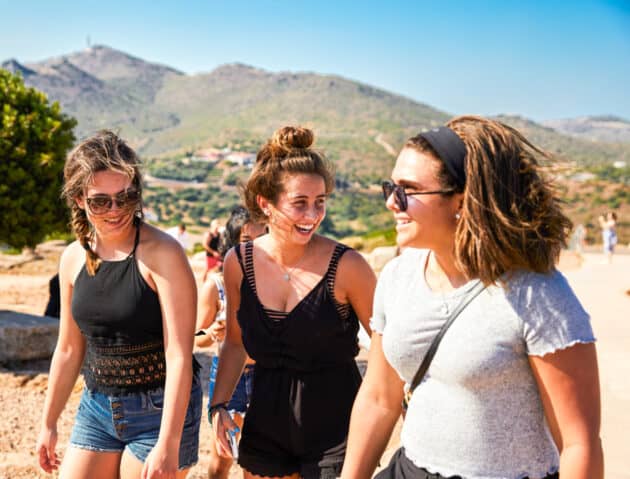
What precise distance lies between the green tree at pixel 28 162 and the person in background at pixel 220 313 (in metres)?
5.07

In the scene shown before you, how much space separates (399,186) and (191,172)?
87105 mm

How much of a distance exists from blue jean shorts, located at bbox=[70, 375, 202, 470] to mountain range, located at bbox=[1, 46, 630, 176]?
256 feet

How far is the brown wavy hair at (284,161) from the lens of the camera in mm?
2764

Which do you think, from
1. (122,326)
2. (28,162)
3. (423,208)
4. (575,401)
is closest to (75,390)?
(28,162)

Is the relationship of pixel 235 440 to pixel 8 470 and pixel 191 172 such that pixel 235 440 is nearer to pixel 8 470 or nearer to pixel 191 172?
pixel 8 470

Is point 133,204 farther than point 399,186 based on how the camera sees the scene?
Yes

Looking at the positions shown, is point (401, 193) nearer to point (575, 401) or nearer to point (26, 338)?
point (575, 401)

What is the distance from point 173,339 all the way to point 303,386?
0.52 meters

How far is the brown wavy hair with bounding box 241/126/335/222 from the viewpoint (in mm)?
2764

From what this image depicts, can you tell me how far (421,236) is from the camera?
6.17 ft

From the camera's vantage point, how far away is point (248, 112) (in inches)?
5162

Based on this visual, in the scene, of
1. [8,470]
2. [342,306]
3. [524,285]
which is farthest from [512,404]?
[8,470]

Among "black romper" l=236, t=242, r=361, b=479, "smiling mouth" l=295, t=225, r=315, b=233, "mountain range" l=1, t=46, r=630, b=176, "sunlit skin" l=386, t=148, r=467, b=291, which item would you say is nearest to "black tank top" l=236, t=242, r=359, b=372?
"black romper" l=236, t=242, r=361, b=479

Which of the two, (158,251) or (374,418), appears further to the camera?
(158,251)
